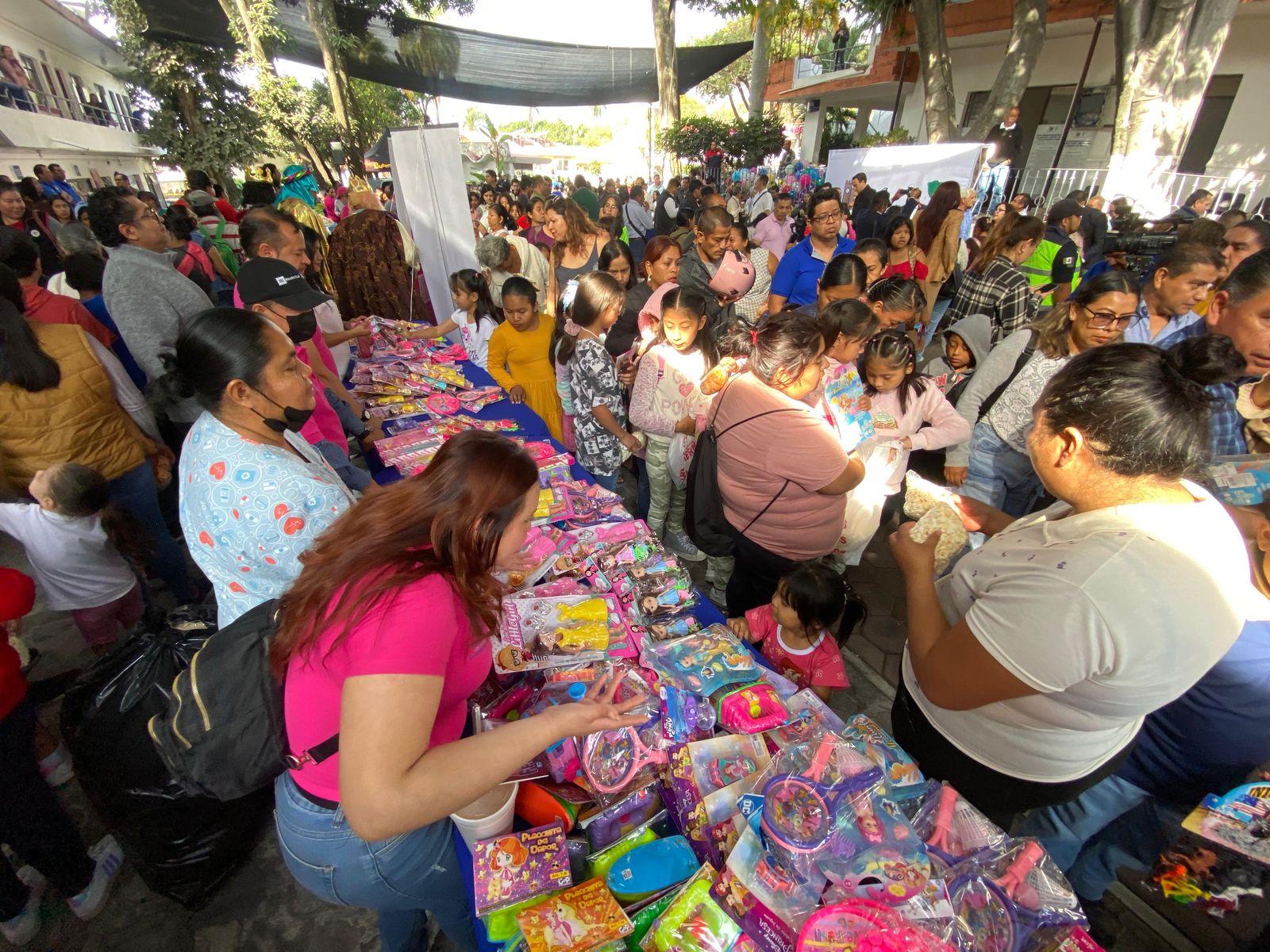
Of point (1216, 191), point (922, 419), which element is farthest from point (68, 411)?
point (1216, 191)

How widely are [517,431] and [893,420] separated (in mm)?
1927

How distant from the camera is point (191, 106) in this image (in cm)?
1474

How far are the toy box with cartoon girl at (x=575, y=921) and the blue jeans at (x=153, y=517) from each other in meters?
2.47

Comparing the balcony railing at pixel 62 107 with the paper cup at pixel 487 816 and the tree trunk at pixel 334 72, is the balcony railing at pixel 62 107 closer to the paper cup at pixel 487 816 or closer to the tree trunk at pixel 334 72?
the tree trunk at pixel 334 72

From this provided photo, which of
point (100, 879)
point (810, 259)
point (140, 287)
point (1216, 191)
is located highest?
point (1216, 191)

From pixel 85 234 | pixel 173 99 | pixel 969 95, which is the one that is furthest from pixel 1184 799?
pixel 173 99

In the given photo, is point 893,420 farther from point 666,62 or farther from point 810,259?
point 666,62

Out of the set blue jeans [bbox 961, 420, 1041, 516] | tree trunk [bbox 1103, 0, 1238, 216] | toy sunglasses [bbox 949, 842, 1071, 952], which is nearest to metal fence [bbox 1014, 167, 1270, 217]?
tree trunk [bbox 1103, 0, 1238, 216]

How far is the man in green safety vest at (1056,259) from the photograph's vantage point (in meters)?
4.70

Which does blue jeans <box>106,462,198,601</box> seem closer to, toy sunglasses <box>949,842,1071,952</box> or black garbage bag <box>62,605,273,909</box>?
black garbage bag <box>62,605,273,909</box>

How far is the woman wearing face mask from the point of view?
129 cm

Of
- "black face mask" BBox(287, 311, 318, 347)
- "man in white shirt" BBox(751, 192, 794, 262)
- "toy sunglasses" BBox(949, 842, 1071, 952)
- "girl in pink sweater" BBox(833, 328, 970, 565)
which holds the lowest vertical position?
"toy sunglasses" BBox(949, 842, 1071, 952)

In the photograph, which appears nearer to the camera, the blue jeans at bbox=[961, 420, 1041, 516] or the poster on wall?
the blue jeans at bbox=[961, 420, 1041, 516]

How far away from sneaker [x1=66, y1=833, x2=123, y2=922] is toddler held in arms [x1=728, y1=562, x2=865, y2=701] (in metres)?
2.21
